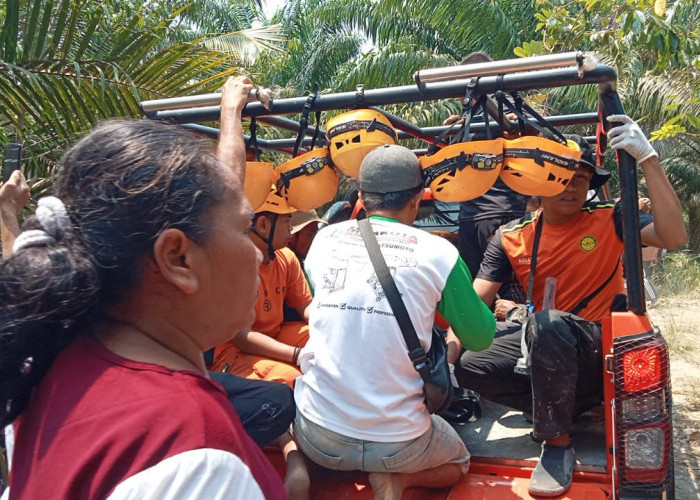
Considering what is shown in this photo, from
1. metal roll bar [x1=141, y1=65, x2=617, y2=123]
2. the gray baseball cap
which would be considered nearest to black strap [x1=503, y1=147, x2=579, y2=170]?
metal roll bar [x1=141, y1=65, x2=617, y2=123]

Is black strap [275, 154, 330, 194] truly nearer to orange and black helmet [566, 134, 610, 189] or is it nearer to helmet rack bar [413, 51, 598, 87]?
helmet rack bar [413, 51, 598, 87]

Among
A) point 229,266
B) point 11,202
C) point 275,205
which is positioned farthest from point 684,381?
point 229,266

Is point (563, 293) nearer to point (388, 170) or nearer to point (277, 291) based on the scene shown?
point (388, 170)

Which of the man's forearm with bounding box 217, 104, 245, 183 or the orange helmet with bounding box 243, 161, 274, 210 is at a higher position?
the man's forearm with bounding box 217, 104, 245, 183

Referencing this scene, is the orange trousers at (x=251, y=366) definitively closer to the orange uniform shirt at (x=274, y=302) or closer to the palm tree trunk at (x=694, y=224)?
the orange uniform shirt at (x=274, y=302)

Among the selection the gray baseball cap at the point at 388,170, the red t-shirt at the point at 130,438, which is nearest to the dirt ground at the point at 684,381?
the gray baseball cap at the point at 388,170

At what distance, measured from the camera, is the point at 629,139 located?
7.54ft

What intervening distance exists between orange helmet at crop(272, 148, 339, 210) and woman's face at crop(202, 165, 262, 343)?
4.87ft

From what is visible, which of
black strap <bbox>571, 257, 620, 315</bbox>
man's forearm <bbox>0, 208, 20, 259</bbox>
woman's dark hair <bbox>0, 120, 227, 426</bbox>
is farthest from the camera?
black strap <bbox>571, 257, 620, 315</bbox>

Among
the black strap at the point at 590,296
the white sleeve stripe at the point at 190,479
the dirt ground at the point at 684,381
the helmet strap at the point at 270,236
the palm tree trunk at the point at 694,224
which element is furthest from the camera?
the palm tree trunk at the point at 694,224

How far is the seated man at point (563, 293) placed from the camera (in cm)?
254

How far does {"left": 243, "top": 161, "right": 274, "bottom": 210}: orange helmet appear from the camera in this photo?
2.68m

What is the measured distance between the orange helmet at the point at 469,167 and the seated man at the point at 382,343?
15cm

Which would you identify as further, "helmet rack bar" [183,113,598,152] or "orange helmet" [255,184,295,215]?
"helmet rack bar" [183,113,598,152]
